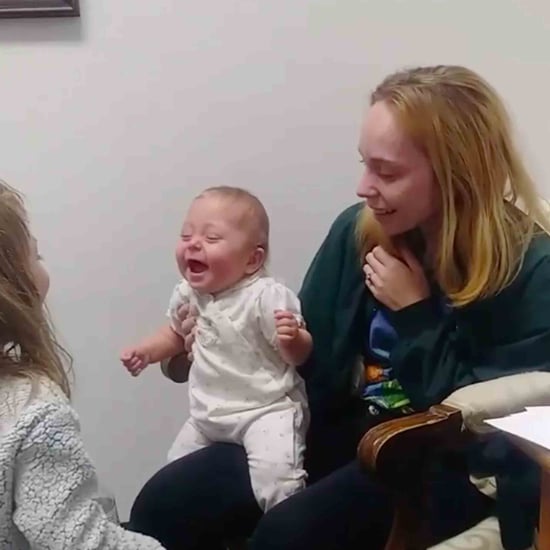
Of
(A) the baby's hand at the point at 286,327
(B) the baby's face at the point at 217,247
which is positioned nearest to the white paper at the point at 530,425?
(A) the baby's hand at the point at 286,327

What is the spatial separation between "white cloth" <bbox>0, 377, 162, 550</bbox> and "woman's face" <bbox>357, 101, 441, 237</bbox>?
1.83 feet

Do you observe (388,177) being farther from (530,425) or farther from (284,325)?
(530,425)

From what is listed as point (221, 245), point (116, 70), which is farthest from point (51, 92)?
point (221, 245)

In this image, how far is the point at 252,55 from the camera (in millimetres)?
1900

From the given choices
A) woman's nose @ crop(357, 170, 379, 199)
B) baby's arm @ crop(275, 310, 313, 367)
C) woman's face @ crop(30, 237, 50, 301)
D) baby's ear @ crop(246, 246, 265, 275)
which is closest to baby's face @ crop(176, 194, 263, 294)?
baby's ear @ crop(246, 246, 265, 275)

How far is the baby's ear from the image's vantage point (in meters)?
1.60

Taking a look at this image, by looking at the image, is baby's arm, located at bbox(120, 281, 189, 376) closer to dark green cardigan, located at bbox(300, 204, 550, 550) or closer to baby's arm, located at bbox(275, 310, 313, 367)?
baby's arm, located at bbox(275, 310, 313, 367)

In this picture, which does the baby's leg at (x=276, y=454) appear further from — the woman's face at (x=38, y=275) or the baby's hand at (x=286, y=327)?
the woman's face at (x=38, y=275)

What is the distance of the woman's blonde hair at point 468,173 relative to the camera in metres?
1.42

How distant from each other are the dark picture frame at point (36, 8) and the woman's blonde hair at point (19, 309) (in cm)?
75

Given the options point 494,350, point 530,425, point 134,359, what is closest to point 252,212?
point 134,359

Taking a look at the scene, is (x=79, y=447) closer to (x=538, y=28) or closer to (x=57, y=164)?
(x=57, y=164)

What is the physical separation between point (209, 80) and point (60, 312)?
1.76 feet

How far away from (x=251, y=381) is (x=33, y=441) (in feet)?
1.64
